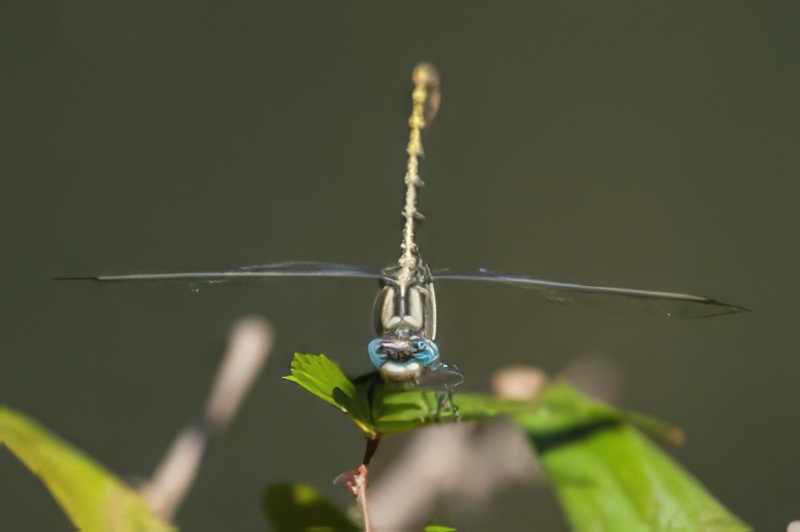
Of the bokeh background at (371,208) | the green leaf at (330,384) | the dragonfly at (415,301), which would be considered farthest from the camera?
the bokeh background at (371,208)

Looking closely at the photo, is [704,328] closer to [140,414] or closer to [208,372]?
[208,372]

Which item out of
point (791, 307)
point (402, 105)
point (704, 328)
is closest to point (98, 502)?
point (402, 105)

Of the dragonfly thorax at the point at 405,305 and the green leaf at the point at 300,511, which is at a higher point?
the dragonfly thorax at the point at 405,305

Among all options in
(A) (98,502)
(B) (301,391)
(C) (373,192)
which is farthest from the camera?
(C) (373,192)

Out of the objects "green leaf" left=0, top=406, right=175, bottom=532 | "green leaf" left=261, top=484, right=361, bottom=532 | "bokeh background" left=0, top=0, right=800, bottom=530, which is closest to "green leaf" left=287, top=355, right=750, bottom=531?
"green leaf" left=261, top=484, right=361, bottom=532

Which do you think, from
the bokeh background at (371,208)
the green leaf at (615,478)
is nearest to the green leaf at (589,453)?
the green leaf at (615,478)

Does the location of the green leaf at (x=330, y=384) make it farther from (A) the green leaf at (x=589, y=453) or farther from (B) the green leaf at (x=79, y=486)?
(B) the green leaf at (x=79, y=486)
